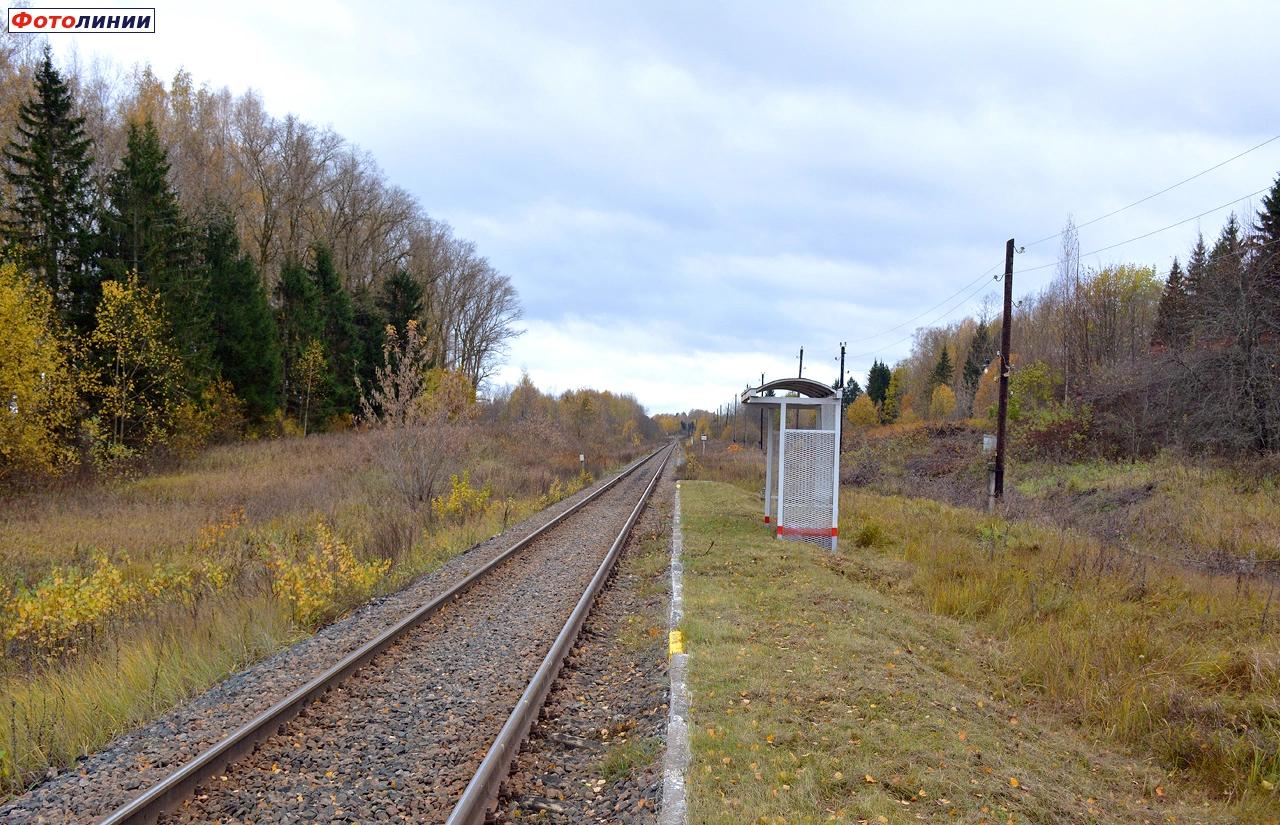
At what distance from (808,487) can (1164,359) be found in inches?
841

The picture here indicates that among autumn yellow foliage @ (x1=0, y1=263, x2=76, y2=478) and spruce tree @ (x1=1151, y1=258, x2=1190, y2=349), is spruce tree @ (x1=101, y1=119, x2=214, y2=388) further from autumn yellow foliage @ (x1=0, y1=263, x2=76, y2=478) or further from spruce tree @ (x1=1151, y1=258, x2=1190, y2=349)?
spruce tree @ (x1=1151, y1=258, x2=1190, y2=349)

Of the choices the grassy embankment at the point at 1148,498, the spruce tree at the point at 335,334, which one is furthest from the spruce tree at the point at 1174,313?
the spruce tree at the point at 335,334

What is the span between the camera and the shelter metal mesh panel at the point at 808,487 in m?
14.4

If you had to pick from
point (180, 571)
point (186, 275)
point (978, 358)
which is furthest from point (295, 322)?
point (978, 358)

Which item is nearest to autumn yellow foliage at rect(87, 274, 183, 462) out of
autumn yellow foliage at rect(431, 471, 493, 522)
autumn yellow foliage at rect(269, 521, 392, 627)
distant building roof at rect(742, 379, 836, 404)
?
autumn yellow foliage at rect(431, 471, 493, 522)

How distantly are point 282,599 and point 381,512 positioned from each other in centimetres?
899

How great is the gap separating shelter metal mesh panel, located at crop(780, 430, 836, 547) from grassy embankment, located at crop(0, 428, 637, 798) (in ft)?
22.7

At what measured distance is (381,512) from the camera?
1789 cm

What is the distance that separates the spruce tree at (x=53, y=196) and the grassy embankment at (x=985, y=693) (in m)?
26.1

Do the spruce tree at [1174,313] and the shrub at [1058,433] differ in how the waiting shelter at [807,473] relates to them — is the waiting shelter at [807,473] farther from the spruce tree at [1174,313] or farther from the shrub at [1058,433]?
the spruce tree at [1174,313]

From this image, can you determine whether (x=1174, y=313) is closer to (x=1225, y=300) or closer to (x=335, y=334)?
(x=1225, y=300)

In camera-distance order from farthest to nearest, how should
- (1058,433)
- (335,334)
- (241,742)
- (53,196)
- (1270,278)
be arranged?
(335,334) → (1058,433) → (53,196) → (1270,278) → (241,742)

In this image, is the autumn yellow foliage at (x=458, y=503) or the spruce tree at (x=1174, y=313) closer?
the autumn yellow foliage at (x=458, y=503)

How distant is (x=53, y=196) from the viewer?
2459 centimetres
